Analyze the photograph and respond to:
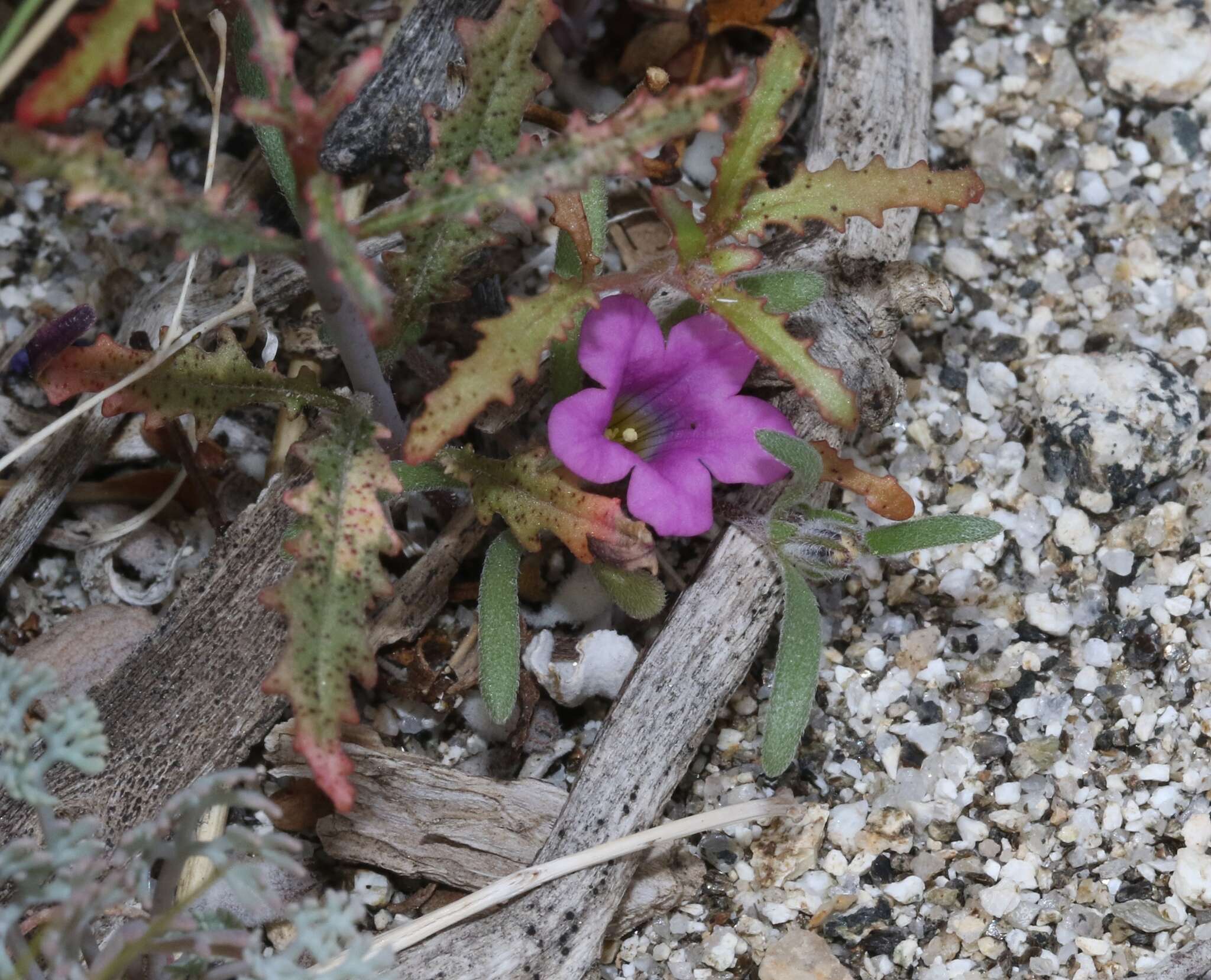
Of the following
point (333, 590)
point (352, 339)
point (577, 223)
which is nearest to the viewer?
point (333, 590)

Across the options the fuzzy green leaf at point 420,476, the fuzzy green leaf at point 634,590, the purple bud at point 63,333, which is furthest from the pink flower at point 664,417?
the purple bud at point 63,333

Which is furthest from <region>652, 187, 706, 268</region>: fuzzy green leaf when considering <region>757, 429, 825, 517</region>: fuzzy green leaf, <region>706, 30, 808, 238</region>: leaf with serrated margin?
<region>757, 429, 825, 517</region>: fuzzy green leaf

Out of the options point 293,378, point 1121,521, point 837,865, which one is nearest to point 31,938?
point 293,378

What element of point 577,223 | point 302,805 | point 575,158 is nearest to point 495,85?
point 577,223

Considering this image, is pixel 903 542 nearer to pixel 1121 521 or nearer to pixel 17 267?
pixel 1121 521

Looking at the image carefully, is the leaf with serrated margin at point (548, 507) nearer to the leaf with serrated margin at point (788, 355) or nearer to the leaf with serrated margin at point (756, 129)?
the leaf with serrated margin at point (788, 355)

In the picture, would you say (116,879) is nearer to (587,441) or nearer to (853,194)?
(587,441)
